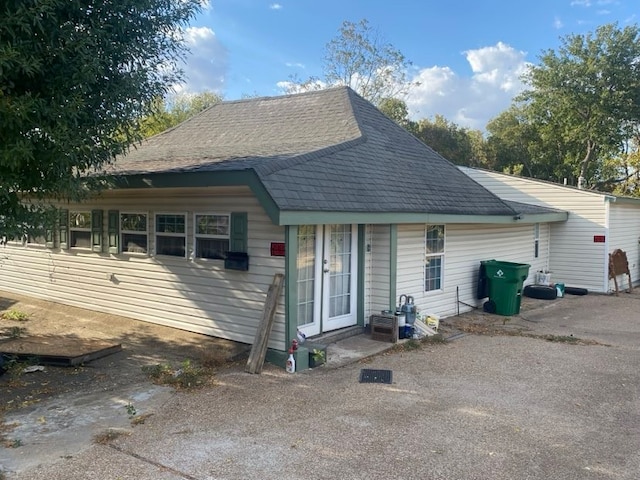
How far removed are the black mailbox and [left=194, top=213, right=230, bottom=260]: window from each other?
0.31 meters

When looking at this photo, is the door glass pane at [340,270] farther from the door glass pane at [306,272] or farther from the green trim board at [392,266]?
the green trim board at [392,266]

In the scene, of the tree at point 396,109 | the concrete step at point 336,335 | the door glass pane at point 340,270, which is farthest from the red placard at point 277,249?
the tree at point 396,109

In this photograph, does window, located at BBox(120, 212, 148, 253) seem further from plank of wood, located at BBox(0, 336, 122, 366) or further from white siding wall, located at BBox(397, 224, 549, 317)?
white siding wall, located at BBox(397, 224, 549, 317)

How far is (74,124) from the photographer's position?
5.51 metres

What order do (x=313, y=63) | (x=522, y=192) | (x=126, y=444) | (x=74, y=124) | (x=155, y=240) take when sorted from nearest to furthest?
(x=126, y=444), (x=74, y=124), (x=155, y=240), (x=522, y=192), (x=313, y=63)

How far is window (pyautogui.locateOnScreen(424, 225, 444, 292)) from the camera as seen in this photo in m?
10.0

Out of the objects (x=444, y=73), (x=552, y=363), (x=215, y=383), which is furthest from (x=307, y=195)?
(x=444, y=73)

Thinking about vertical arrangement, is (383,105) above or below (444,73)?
below

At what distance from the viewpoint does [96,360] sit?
703 cm

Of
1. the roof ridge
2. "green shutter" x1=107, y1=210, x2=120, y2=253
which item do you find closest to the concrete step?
the roof ridge

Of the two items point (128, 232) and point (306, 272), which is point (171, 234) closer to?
point (128, 232)

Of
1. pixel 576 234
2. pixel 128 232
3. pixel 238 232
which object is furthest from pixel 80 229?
pixel 576 234

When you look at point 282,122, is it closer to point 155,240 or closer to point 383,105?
point 155,240

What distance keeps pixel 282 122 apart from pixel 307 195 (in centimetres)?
523
